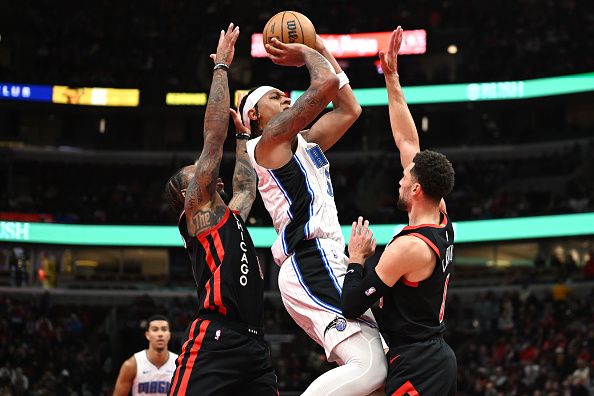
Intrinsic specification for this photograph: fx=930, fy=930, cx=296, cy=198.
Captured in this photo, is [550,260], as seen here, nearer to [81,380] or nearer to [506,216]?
[506,216]

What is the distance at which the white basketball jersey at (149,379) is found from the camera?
997cm

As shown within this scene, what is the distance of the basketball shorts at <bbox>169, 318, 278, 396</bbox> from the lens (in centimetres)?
554

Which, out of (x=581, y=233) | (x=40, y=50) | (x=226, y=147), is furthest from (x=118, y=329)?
(x=581, y=233)

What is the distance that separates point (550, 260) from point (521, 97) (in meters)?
5.16

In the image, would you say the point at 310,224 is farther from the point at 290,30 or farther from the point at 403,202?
the point at 290,30

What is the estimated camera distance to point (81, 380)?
73.3 ft

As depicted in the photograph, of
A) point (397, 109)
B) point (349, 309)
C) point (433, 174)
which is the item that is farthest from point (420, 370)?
point (397, 109)

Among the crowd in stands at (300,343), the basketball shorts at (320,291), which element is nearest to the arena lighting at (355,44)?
the crowd in stands at (300,343)

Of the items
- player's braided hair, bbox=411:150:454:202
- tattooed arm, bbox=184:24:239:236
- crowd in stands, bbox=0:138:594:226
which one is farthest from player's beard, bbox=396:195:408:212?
crowd in stands, bbox=0:138:594:226

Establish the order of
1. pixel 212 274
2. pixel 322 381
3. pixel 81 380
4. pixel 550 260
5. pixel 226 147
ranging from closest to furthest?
1. pixel 322 381
2. pixel 212 274
3. pixel 81 380
4. pixel 550 260
5. pixel 226 147

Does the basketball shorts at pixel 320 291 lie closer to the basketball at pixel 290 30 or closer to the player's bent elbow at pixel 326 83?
the player's bent elbow at pixel 326 83

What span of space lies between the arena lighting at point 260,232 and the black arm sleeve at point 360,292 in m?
Answer: 21.1

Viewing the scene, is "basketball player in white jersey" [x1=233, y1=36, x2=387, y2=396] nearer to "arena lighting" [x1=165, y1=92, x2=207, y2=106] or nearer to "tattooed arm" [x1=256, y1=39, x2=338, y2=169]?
"tattooed arm" [x1=256, y1=39, x2=338, y2=169]

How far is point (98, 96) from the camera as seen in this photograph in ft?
103
